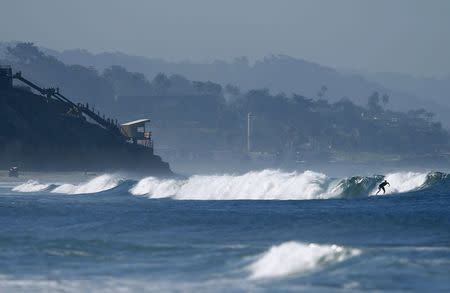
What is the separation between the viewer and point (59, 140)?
121812 millimetres

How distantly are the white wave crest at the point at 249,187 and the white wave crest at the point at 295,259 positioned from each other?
30729mm

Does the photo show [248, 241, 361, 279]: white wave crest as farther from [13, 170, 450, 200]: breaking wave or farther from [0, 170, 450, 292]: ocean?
[13, 170, 450, 200]: breaking wave


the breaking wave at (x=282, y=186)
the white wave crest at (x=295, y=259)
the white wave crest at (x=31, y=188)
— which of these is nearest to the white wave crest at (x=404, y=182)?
the breaking wave at (x=282, y=186)

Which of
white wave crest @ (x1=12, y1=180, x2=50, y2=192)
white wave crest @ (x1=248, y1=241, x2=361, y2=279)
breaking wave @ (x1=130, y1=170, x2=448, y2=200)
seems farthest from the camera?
white wave crest @ (x1=12, y1=180, x2=50, y2=192)

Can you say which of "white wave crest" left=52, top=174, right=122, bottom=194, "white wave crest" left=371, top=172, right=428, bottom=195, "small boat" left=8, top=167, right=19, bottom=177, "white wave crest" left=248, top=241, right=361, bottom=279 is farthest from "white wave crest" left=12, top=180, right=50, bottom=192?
"white wave crest" left=248, top=241, right=361, bottom=279

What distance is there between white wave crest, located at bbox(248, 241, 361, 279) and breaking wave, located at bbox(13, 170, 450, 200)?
2957cm

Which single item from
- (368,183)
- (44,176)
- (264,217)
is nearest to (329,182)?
(368,183)

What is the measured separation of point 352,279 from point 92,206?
3105 centimetres

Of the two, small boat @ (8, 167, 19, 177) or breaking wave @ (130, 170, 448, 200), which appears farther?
small boat @ (8, 167, 19, 177)

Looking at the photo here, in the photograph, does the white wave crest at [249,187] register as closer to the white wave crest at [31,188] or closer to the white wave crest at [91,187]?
the white wave crest at [91,187]

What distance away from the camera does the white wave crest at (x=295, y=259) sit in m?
36.4

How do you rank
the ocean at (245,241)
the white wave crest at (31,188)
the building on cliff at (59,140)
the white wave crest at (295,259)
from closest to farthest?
the ocean at (245,241) < the white wave crest at (295,259) < the white wave crest at (31,188) < the building on cliff at (59,140)

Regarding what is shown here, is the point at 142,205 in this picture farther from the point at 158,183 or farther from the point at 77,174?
the point at 77,174

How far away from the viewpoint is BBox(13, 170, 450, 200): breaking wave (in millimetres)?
69250
